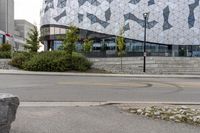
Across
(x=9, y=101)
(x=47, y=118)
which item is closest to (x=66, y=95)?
(x=47, y=118)

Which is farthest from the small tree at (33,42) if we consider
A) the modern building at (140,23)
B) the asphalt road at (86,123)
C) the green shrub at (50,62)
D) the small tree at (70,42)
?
the asphalt road at (86,123)

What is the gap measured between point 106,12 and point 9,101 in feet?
243

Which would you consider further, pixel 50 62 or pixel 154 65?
pixel 154 65

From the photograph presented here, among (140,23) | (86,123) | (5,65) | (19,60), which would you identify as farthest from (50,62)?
(140,23)

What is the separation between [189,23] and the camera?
78.6 metres

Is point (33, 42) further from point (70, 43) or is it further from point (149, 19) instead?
point (149, 19)

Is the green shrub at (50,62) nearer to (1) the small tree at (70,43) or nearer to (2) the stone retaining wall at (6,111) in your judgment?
(1) the small tree at (70,43)

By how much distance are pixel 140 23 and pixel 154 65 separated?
111ft

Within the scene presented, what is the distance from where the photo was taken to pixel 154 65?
45812 mm

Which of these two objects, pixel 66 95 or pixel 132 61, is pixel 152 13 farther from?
pixel 66 95

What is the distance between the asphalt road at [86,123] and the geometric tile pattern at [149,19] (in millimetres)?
67740

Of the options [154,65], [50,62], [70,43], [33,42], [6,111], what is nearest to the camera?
[6,111]

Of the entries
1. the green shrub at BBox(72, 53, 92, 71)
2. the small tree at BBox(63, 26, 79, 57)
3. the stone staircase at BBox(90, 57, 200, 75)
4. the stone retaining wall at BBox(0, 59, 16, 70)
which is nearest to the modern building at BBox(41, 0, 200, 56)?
the stone staircase at BBox(90, 57, 200, 75)

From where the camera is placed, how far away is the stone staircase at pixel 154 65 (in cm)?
4375
